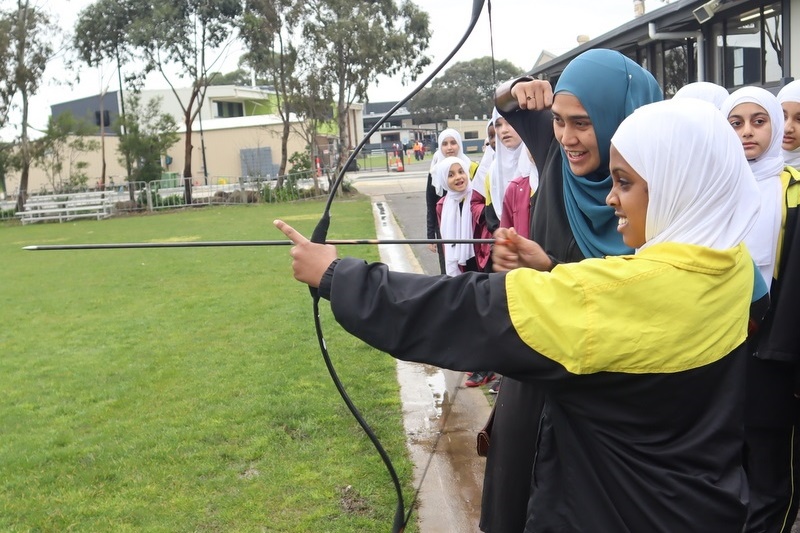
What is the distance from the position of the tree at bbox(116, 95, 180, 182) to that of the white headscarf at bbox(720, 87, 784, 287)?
29004mm

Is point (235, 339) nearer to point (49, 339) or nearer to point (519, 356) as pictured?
point (49, 339)

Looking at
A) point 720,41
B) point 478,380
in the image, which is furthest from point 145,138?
point 478,380

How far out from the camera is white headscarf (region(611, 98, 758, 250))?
171cm

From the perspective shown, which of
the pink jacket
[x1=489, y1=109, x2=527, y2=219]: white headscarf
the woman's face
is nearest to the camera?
the woman's face

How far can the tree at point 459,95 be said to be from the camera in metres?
73.4

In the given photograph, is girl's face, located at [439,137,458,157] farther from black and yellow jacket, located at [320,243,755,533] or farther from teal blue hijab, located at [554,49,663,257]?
black and yellow jacket, located at [320,243,755,533]

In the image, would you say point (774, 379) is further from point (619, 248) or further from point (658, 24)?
point (658, 24)

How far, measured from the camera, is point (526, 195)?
4.34 metres

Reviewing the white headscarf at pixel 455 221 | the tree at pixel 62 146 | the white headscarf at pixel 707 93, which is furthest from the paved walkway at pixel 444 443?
the tree at pixel 62 146

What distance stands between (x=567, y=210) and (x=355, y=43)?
95.5 feet

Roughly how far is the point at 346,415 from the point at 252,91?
55.8 m

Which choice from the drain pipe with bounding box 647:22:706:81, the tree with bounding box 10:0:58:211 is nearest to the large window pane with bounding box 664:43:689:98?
the drain pipe with bounding box 647:22:706:81

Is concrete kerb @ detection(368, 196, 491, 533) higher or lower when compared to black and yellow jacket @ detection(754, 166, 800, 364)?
lower

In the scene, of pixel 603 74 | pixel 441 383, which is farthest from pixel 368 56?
pixel 603 74
